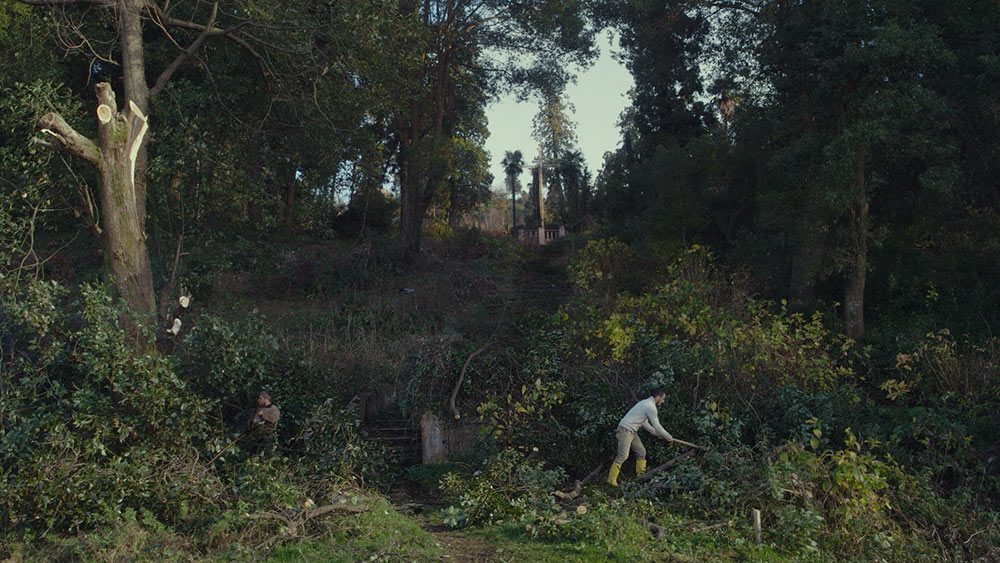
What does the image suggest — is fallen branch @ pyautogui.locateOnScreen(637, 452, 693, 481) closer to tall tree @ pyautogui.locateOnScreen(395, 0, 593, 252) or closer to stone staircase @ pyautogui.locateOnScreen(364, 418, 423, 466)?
stone staircase @ pyautogui.locateOnScreen(364, 418, 423, 466)

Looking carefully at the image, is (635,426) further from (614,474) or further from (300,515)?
(300,515)

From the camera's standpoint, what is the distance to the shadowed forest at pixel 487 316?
332 inches

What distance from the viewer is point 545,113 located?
51.3m

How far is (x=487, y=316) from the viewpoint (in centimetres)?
1727

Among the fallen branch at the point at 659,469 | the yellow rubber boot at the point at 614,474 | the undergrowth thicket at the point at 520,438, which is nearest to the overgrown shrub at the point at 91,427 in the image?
the undergrowth thicket at the point at 520,438

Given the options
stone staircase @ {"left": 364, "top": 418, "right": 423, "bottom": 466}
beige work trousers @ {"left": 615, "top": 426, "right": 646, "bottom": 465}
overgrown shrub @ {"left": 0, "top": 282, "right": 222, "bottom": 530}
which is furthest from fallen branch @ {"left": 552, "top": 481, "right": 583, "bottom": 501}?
overgrown shrub @ {"left": 0, "top": 282, "right": 222, "bottom": 530}

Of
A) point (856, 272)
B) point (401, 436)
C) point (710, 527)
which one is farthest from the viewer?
point (856, 272)

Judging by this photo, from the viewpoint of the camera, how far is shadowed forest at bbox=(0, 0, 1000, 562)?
844 cm

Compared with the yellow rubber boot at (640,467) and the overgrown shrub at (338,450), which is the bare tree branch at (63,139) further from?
the yellow rubber boot at (640,467)

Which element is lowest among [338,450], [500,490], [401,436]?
[500,490]

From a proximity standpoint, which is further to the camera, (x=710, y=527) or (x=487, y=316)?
(x=487, y=316)

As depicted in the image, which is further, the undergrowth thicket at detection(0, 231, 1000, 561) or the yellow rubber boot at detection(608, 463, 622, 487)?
the yellow rubber boot at detection(608, 463, 622, 487)

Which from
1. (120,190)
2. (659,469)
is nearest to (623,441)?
(659,469)

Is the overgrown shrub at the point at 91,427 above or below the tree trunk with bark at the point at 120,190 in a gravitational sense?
below
